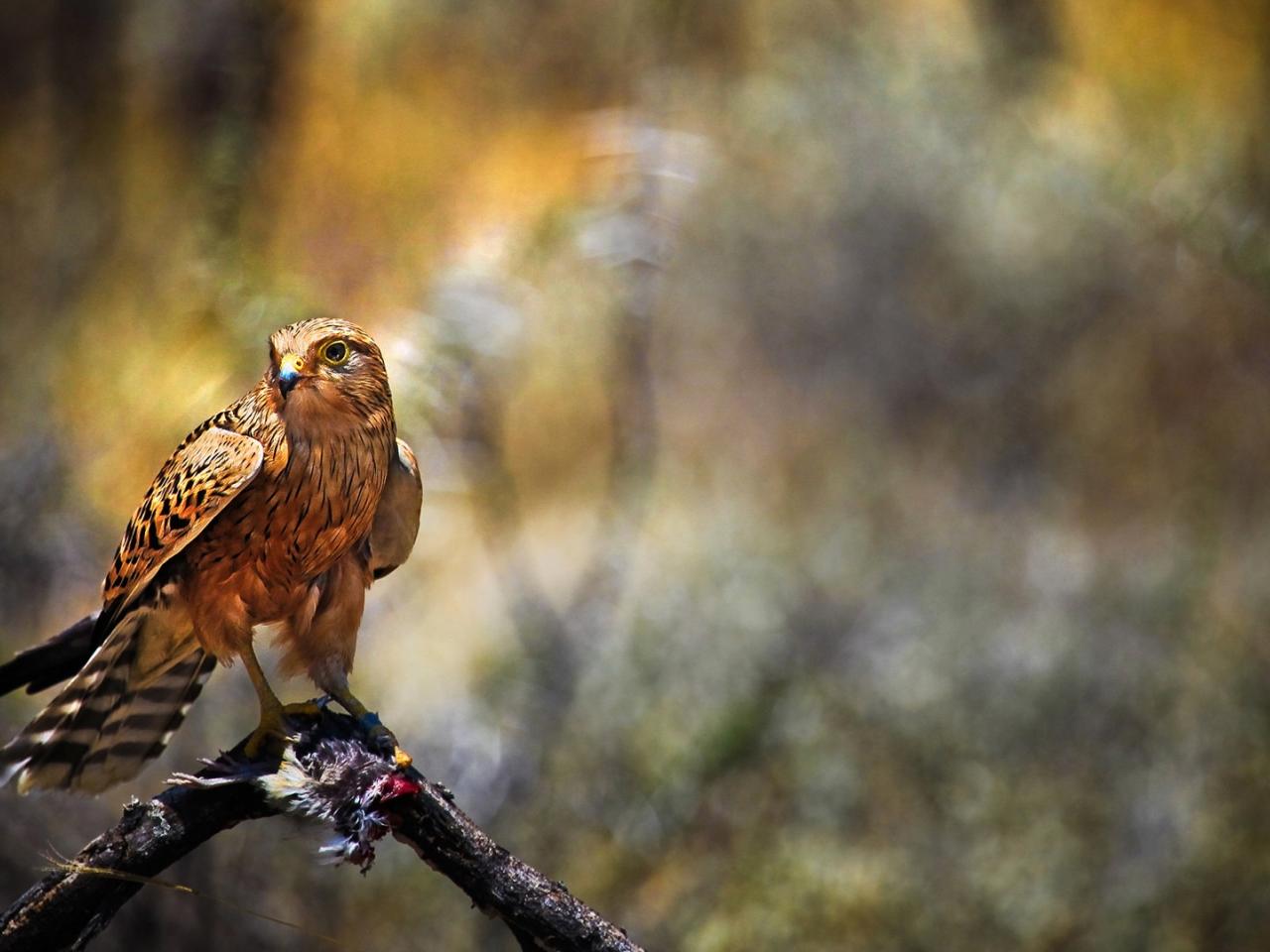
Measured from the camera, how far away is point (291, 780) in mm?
1461

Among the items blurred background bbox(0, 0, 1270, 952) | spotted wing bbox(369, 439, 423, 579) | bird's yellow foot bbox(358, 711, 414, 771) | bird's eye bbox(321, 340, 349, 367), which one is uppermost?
blurred background bbox(0, 0, 1270, 952)

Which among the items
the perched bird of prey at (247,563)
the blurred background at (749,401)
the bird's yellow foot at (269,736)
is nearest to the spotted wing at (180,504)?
the perched bird of prey at (247,563)

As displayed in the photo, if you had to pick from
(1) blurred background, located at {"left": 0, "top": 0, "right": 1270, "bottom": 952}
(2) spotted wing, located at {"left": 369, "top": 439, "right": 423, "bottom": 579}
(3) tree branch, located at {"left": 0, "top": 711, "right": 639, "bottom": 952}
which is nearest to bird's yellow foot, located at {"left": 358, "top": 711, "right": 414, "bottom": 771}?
(3) tree branch, located at {"left": 0, "top": 711, "right": 639, "bottom": 952}

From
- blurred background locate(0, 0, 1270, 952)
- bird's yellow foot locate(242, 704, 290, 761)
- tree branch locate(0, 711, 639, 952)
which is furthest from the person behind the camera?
blurred background locate(0, 0, 1270, 952)

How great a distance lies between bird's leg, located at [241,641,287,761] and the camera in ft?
5.32

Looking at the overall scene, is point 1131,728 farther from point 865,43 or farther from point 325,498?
point 325,498

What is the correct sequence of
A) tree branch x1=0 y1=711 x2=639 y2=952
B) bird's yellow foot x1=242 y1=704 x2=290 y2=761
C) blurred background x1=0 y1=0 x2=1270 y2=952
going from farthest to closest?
1. blurred background x1=0 y1=0 x2=1270 y2=952
2. bird's yellow foot x1=242 y1=704 x2=290 y2=761
3. tree branch x1=0 y1=711 x2=639 y2=952

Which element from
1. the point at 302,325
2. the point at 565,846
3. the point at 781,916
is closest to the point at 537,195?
the point at 565,846

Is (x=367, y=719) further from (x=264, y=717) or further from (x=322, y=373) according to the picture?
(x=322, y=373)

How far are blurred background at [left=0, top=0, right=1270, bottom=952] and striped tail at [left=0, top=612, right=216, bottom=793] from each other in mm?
1794

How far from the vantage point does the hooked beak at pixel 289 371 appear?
146 cm

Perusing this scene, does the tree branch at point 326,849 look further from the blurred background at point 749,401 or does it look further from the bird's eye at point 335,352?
the blurred background at point 749,401

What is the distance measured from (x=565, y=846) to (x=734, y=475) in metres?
1.35

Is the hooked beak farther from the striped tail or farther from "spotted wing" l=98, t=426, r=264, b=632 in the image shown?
the striped tail
